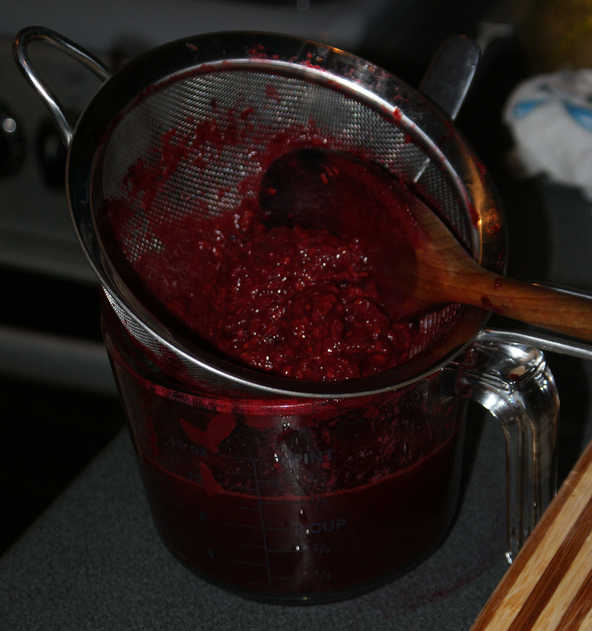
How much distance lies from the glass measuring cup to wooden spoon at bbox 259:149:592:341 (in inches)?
1.8

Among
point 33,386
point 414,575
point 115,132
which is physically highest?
point 115,132

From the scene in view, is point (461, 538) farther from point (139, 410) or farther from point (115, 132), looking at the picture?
point (115, 132)

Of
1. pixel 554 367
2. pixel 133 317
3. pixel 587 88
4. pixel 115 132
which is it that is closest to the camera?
pixel 133 317

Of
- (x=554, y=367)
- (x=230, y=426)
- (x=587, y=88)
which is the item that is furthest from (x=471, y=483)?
(x=587, y=88)

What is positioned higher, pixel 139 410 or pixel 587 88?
pixel 587 88

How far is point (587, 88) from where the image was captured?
4.03 ft

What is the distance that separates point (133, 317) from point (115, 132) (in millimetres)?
181

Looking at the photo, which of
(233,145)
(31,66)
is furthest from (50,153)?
(31,66)

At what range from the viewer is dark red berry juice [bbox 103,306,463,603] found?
1.79 feet

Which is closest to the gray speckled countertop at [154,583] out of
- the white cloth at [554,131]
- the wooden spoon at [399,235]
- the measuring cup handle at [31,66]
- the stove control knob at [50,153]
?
the wooden spoon at [399,235]

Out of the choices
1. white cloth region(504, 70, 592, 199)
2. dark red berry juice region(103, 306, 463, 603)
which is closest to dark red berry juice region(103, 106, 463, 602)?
dark red berry juice region(103, 306, 463, 603)

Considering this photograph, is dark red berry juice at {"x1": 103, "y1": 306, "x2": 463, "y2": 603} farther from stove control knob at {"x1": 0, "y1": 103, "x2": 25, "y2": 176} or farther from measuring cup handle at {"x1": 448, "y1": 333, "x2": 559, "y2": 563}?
stove control knob at {"x1": 0, "y1": 103, "x2": 25, "y2": 176}

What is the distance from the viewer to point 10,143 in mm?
1362

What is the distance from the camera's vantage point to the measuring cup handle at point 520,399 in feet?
1.86
